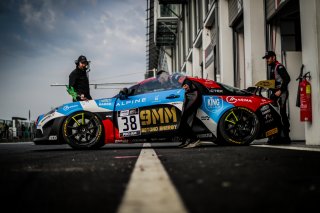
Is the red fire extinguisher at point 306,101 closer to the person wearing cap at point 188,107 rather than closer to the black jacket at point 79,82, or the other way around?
the person wearing cap at point 188,107

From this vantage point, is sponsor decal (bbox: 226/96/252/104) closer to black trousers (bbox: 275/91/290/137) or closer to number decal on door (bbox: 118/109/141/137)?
black trousers (bbox: 275/91/290/137)

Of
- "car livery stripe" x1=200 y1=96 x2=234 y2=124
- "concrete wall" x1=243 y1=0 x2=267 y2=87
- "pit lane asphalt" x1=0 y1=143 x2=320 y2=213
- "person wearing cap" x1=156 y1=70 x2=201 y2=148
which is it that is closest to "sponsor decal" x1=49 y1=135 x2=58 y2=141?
"person wearing cap" x1=156 y1=70 x2=201 y2=148

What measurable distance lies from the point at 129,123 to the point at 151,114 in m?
0.42

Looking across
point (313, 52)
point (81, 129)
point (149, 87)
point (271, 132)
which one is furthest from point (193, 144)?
point (313, 52)

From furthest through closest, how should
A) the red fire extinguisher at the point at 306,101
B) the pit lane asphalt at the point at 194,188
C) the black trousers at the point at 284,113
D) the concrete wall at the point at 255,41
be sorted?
the concrete wall at the point at 255,41, the black trousers at the point at 284,113, the red fire extinguisher at the point at 306,101, the pit lane asphalt at the point at 194,188

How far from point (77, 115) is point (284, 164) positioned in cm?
420

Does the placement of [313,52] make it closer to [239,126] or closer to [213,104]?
[239,126]

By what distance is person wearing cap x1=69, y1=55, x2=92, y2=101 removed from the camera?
7.61 m

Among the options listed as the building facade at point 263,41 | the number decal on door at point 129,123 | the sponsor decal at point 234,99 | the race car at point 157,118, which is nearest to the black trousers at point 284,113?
the building facade at point 263,41

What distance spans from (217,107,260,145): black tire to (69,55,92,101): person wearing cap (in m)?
3.00

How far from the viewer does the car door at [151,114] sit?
20.6 feet

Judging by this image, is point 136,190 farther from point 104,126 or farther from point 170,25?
point 170,25

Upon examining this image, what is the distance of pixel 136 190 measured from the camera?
2004mm

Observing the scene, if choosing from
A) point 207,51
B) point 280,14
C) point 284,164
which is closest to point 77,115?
point 284,164
